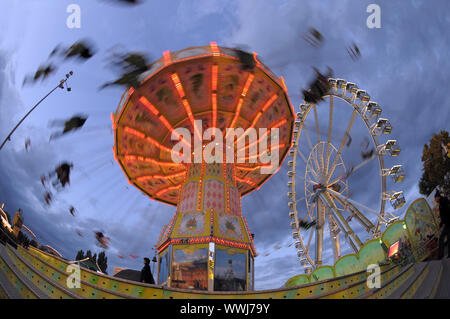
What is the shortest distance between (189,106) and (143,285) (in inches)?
425

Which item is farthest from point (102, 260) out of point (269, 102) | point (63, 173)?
point (269, 102)

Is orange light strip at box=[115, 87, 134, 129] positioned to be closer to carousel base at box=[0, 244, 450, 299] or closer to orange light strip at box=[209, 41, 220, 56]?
orange light strip at box=[209, 41, 220, 56]

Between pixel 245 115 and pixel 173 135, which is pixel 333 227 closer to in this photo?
pixel 245 115

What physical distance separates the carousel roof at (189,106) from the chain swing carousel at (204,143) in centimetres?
5

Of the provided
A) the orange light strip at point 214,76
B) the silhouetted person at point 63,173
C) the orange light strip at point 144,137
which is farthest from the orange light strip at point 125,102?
the orange light strip at point 214,76

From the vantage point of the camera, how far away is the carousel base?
494cm

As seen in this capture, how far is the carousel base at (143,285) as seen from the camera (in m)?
4.94

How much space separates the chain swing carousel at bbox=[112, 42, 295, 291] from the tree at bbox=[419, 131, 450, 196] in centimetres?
934

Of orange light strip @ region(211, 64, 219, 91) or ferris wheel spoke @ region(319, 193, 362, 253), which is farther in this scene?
ferris wheel spoke @ region(319, 193, 362, 253)

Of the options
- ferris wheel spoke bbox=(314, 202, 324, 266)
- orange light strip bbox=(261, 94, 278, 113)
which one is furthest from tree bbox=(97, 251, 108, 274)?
orange light strip bbox=(261, 94, 278, 113)

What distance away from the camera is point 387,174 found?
14961 millimetres

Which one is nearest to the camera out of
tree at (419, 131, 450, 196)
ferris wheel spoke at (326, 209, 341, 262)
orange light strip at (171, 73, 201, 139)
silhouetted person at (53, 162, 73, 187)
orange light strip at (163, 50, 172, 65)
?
tree at (419, 131, 450, 196)

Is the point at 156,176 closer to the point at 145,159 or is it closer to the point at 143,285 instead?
the point at 145,159

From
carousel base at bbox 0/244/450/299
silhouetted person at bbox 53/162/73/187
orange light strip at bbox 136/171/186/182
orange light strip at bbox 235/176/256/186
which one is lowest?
carousel base at bbox 0/244/450/299
